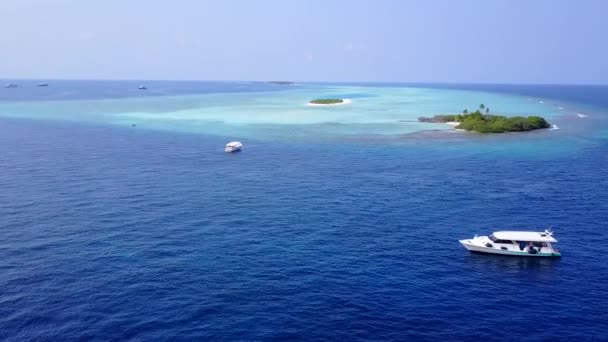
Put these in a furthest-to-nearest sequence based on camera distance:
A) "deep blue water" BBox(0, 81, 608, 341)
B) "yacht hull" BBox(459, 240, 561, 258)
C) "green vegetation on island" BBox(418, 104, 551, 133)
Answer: "green vegetation on island" BBox(418, 104, 551, 133) < "yacht hull" BBox(459, 240, 561, 258) < "deep blue water" BBox(0, 81, 608, 341)

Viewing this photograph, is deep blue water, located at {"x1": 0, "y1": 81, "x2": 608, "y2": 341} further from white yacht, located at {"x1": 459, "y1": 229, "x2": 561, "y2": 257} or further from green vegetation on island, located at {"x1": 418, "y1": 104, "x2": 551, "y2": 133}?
green vegetation on island, located at {"x1": 418, "y1": 104, "x2": 551, "y2": 133}

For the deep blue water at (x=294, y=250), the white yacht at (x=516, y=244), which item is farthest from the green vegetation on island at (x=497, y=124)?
the white yacht at (x=516, y=244)

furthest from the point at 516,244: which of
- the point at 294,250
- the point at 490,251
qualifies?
the point at 294,250

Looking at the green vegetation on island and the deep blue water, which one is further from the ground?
the green vegetation on island

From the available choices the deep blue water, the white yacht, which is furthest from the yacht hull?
the deep blue water

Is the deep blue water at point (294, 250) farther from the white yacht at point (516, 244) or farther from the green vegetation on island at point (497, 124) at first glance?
the green vegetation on island at point (497, 124)

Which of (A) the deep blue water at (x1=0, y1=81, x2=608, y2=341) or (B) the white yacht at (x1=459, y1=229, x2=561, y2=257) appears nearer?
(A) the deep blue water at (x1=0, y1=81, x2=608, y2=341)

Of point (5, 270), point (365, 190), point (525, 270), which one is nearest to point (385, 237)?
point (525, 270)
